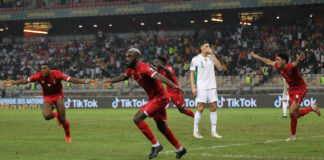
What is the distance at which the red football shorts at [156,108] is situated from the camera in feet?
33.3

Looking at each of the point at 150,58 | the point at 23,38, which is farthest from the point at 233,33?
the point at 23,38

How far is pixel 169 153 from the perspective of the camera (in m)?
11.1

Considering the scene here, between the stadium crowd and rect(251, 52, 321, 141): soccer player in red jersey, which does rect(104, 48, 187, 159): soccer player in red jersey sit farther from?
the stadium crowd

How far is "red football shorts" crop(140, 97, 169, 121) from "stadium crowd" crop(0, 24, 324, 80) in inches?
1031

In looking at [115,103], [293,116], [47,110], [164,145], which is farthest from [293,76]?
[115,103]

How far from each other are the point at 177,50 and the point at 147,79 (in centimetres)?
3400

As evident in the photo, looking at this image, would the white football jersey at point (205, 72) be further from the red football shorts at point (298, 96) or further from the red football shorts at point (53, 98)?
the red football shorts at point (53, 98)

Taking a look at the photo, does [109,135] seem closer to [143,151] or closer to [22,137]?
[22,137]

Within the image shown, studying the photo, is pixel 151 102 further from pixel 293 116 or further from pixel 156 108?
pixel 293 116

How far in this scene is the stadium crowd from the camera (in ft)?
126

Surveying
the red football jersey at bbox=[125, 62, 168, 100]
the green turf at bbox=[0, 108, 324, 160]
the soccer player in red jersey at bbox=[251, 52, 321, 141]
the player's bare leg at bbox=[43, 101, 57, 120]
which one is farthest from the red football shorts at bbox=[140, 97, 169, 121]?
the player's bare leg at bbox=[43, 101, 57, 120]

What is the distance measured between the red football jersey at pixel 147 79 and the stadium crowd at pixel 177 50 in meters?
26.2

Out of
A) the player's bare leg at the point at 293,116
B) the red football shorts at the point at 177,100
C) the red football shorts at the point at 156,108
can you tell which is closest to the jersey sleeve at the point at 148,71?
the red football shorts at the point at 156,108

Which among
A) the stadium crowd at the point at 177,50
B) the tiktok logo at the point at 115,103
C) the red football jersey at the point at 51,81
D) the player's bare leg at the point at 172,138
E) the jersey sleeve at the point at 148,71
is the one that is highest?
the stadium crowd at the point at 177,50
